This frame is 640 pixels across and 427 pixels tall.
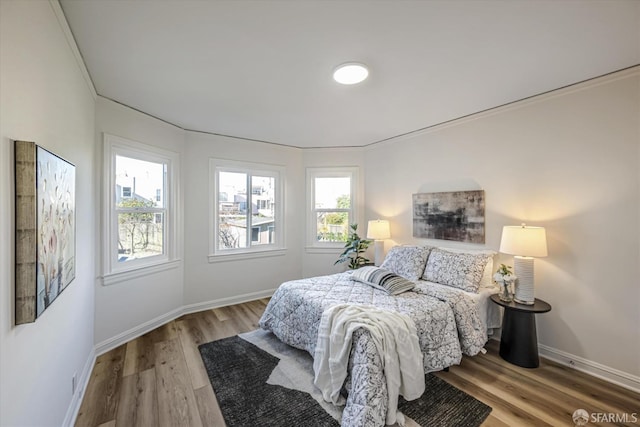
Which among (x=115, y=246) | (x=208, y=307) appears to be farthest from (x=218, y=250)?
(x=115, y=246)

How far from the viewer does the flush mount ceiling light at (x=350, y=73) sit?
2.05 metres

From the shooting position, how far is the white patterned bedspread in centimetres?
171

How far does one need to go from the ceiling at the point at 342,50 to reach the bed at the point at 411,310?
179 centimetres

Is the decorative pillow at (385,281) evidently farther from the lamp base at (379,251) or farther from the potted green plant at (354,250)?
the potted green plant at (354,250)

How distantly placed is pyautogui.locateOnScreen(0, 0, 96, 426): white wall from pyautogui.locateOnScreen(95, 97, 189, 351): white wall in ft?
1.36

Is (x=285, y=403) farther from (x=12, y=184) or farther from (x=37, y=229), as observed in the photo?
(x=12, y=184)

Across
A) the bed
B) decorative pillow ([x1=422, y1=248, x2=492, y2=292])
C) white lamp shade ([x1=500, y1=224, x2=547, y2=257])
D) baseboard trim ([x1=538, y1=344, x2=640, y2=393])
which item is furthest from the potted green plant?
baseboard trim ([x1=538, y1=344, x2=640, y2=393])

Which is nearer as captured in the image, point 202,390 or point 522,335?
point 202,390

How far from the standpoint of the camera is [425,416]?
1828mm

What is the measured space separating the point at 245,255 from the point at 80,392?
241cm

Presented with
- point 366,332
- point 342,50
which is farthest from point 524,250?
point 342,50

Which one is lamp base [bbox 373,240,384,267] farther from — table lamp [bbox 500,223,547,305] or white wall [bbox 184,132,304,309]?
table lamp [bbox 500,223,547,305]

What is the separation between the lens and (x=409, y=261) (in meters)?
3.22

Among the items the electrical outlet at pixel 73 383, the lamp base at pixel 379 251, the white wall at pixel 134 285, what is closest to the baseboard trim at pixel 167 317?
the white wall at pixel 134 285
